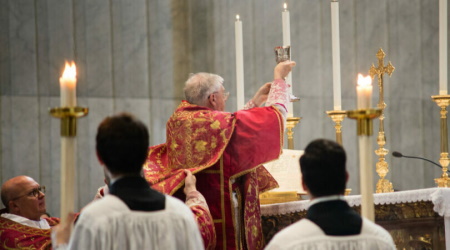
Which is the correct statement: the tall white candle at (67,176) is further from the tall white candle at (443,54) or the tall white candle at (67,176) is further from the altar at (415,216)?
the tall white candle at (443,54)

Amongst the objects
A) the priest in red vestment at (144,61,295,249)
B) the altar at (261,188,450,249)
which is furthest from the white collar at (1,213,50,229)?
the altar at (261,188,450,249)

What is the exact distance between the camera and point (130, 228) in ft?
8.57

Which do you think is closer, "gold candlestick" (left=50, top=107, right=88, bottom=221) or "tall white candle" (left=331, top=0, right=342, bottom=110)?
"gold candlestick" (left=50, top=107, right=88, bottom=221)

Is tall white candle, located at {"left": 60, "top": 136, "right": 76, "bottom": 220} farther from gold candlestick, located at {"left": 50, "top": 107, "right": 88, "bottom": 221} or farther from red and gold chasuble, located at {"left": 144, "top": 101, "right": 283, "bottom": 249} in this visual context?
red and gold chasuble, located at {"left": 144, "top": 101, "right": 283, "bottom": 249}

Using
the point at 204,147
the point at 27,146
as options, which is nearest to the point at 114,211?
the point at 204,147

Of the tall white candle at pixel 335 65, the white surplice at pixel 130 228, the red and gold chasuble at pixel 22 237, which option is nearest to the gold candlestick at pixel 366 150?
the white surplice at pixel 130 228

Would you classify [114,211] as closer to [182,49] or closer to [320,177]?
[320,177]

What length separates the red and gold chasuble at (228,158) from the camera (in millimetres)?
4387

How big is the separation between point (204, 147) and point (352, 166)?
13.9 ft

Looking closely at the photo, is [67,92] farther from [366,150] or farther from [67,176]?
[366,150]

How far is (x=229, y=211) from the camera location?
4434mm

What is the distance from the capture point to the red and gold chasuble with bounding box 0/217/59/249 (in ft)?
14.9

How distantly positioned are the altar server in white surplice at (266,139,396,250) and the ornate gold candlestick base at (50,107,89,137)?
2.54ft

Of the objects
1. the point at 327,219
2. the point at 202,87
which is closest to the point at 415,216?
the point at 202,87
